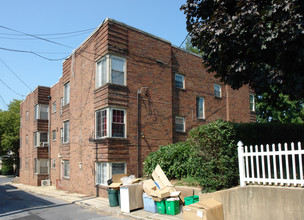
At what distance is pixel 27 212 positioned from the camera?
1190cm

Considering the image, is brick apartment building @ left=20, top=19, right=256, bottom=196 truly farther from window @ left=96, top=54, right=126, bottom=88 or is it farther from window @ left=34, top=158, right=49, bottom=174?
window @ left=34, top=158, right=49, bottom=174

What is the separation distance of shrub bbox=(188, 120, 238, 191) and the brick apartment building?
6.54m

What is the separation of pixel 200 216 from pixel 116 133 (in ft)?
26.7

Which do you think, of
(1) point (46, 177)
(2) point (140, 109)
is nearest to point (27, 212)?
(2) point (140, 109)

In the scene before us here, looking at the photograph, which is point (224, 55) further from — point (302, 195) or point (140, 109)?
point (140, 109)

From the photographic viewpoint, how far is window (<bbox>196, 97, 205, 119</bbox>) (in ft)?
66.5

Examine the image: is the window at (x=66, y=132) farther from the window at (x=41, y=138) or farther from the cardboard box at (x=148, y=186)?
the cardboard box at (x=148, y=186)

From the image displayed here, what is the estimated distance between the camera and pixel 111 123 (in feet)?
48.5

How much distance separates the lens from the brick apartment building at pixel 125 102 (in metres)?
15.1

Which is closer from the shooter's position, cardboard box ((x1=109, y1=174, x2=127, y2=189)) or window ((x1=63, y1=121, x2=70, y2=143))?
cardboard box ((x1=109, y1=174, x2=127, y2=189))

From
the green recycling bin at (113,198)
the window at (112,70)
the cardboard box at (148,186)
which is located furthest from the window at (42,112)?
the cardboard box at (148,186)

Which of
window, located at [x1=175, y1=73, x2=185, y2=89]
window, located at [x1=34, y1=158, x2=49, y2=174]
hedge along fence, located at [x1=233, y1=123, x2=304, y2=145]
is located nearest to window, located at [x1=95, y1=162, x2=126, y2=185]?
window, located at [x1=175, y1=73, x2=185, y2=89]

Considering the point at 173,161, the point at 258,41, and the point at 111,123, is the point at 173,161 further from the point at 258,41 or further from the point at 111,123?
the point at 258,41

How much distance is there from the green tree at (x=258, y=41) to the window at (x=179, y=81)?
10.4 m
